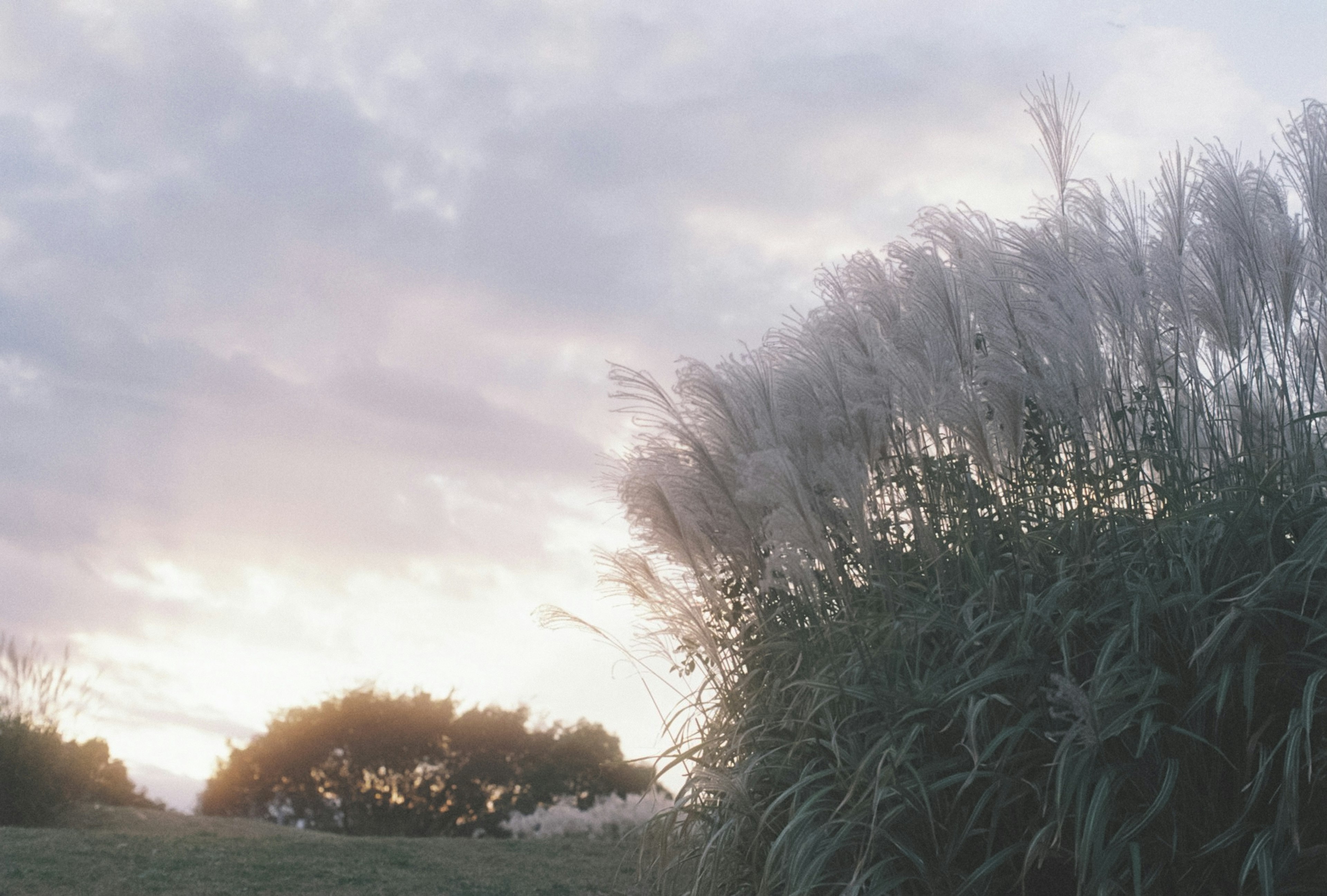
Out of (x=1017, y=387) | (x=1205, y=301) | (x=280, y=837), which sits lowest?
(x=280, y=837)

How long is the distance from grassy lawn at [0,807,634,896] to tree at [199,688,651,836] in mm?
4602

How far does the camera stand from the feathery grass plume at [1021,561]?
8.39 ft

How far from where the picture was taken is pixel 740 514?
345cm

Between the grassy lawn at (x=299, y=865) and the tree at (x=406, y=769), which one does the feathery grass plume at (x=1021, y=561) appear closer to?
the grassy lawn at (x=299, y=865)

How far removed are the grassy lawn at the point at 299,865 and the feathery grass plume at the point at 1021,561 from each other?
1074mm

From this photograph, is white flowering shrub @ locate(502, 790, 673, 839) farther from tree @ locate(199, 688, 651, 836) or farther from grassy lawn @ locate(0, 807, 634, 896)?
tree @ locate(199, 688, 651, 836)

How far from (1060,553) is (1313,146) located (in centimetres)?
147

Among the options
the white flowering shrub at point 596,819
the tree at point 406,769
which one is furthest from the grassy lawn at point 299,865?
the tree at point 406,769

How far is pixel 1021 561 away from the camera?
3080 millimetres

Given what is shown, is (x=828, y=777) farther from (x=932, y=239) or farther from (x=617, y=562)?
(x=932, y=239)

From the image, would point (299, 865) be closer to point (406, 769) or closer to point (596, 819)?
point (596, 819)

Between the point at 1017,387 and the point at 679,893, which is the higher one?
the point at 1017,387

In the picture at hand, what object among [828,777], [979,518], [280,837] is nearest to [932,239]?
[979,518]

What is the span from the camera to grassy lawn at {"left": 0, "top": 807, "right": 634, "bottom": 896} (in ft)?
16.2
